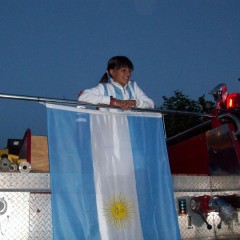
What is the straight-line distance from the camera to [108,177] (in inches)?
137

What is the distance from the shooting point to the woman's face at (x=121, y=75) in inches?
161

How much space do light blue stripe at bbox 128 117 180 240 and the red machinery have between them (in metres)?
0.80

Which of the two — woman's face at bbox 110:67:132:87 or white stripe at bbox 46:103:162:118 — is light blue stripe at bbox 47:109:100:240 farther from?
woman's face at bbox 110:67:132:87

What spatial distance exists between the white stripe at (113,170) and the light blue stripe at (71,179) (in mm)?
65

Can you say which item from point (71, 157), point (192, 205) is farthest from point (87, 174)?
point (192, 205)

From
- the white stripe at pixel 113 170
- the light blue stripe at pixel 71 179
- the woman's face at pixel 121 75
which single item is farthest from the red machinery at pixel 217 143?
the light blue stripe at pixel 71 179

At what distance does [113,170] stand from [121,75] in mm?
1032

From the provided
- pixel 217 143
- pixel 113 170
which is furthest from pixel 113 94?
pixel 217 143

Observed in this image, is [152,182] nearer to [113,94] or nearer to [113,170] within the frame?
[113,170]

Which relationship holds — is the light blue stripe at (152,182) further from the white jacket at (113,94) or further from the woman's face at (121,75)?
the woman's face at (121,75)

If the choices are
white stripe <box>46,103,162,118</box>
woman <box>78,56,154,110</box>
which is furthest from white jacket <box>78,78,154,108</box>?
white stripe <box>46,103,162,118</box>

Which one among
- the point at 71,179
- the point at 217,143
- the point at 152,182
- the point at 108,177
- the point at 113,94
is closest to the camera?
the point at 71,179

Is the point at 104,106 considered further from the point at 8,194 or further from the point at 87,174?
the point at 8,194

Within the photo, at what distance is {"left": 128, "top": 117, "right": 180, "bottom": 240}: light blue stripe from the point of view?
11.7ft
